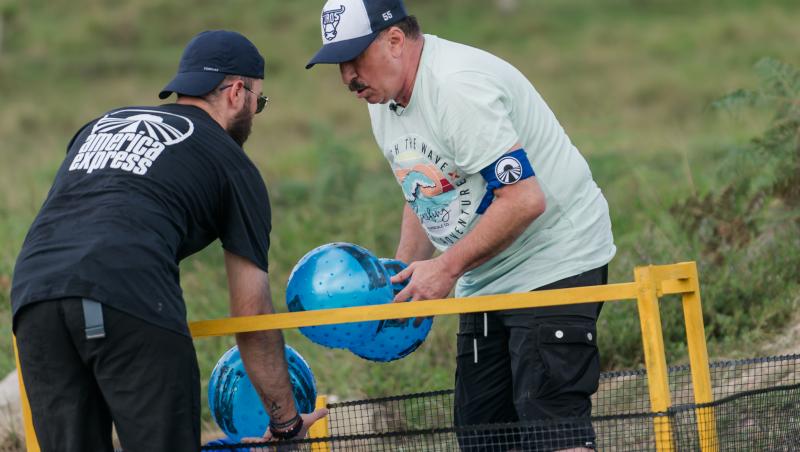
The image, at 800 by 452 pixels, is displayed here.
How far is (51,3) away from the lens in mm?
34594

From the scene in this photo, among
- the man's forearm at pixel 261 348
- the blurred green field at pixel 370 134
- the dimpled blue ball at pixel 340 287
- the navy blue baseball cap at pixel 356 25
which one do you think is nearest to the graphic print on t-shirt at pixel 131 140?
the man's forearm at pixel 261 348

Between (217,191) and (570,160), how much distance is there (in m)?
1.31

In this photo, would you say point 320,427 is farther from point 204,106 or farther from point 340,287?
point 204,106

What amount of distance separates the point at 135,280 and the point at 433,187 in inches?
47.0

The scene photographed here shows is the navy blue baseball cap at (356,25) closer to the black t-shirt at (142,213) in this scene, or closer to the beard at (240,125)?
the beard at (240,125)

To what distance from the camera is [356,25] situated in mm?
4324

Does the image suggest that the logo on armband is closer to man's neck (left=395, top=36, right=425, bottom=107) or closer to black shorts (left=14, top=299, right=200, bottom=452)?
man's neck (left=395, top=36, right=425, bottom=107)

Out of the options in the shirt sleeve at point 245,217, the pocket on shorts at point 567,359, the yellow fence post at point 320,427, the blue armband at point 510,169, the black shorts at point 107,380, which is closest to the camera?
the black shorts at point 107,380

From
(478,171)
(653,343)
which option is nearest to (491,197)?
(478,171)

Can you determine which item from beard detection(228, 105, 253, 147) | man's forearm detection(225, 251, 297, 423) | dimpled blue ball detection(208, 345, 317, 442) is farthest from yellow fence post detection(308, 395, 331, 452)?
beard detection(228, 105, 253, 147)

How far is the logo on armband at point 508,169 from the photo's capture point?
13.4ft

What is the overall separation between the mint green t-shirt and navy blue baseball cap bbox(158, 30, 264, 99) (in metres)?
0.60

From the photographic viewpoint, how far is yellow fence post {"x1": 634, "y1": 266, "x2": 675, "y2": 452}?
12.2 feet

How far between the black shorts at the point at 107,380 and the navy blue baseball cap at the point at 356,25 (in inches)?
47.0
